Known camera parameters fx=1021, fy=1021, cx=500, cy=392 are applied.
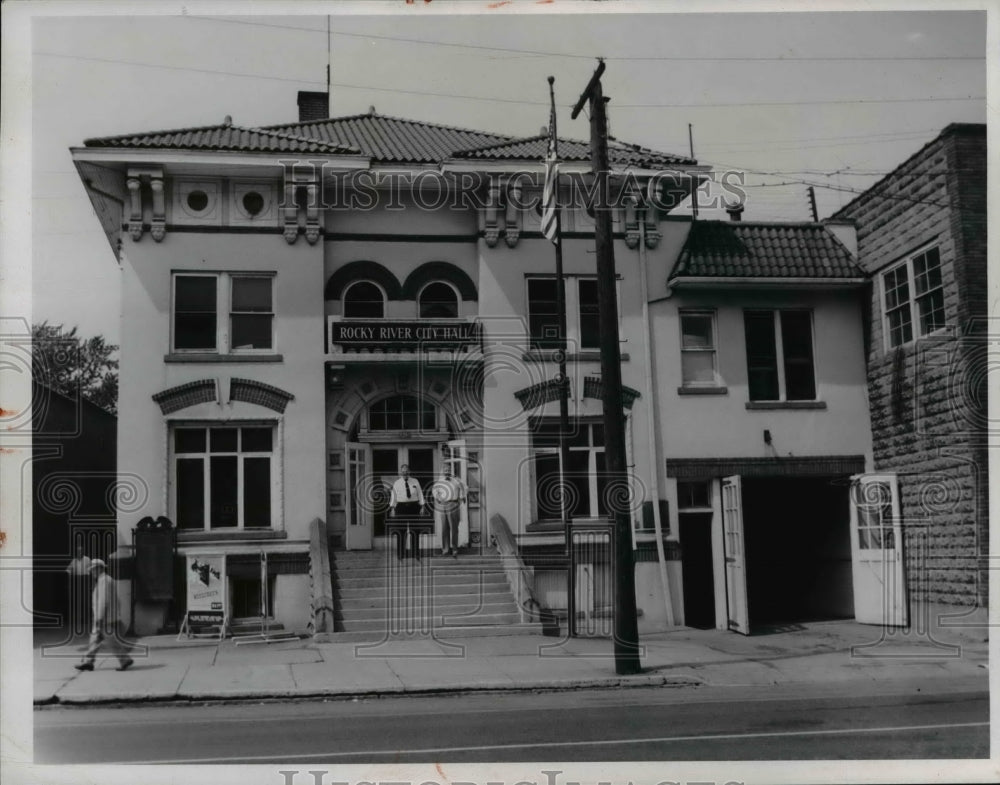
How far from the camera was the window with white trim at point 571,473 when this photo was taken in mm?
14617

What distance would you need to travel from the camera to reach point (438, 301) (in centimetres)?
1497

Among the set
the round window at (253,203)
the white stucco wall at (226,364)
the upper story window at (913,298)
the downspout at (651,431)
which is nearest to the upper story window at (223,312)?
the white stucco wall at (226,364)

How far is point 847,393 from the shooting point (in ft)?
48.5

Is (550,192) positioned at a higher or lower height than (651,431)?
higher

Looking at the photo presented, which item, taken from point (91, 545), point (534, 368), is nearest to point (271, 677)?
point (91, 545)

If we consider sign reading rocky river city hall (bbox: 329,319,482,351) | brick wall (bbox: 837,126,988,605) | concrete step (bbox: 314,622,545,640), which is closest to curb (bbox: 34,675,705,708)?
concrete step (bbox: 314,622,545,640)

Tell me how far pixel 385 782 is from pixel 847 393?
904cm

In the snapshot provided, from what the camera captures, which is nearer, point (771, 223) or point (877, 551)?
point (877, 551)

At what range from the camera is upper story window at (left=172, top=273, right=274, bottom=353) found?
1397 cm

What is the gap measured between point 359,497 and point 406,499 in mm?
667

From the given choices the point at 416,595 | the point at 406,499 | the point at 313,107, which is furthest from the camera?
the point at 406,499

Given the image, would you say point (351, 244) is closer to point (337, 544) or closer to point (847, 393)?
point (337, 544)

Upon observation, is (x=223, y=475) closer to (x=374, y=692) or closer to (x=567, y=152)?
(x=374, y=692)

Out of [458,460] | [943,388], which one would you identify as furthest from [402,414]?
[943,388]
